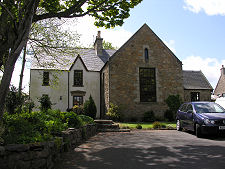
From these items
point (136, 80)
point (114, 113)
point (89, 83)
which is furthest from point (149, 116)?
point (89, 83)

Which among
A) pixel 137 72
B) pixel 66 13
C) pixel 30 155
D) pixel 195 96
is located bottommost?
pixel 30 155

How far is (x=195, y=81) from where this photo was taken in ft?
83.9

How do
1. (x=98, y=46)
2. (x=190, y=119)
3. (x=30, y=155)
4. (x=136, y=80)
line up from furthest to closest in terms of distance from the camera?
1. (x=98, y=46)
2. (x=136, y=80)
3. (x=190, y=119)
4. (x=30, y=155)

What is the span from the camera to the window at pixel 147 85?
63.6ft

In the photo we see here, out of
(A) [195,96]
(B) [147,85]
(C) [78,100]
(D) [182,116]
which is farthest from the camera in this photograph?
(A) [195,96]

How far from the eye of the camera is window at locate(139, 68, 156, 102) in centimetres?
1938

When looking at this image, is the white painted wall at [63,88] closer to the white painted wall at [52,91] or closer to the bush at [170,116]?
the white painted wall at [52,91]

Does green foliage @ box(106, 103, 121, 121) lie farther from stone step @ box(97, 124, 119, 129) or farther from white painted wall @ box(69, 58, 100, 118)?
white painted wall @ box(69, 58, 100, 118)

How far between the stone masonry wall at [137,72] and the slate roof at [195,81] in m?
4.94

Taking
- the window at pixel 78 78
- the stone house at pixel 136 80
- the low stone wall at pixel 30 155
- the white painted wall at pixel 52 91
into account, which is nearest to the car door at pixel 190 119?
the low stone wall at pixel 30 155

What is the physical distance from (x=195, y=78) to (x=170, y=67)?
8.36 metres

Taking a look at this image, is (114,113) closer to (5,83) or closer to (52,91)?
(52,91)

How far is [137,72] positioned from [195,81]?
10582 mm

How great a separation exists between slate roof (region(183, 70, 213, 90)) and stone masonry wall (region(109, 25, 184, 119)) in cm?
494
